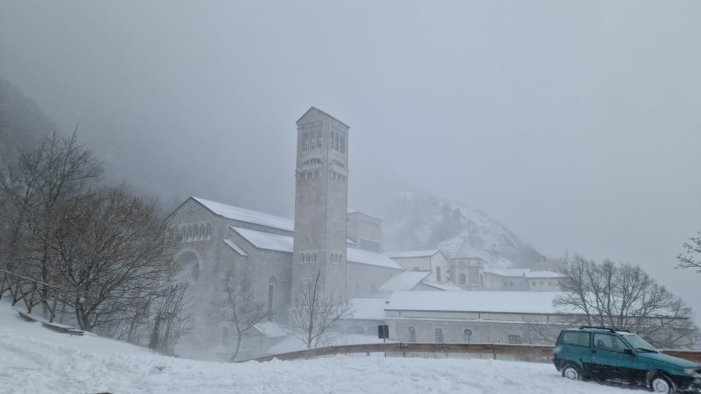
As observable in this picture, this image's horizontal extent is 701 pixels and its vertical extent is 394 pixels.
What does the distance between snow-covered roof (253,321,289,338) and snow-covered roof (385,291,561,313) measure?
1086 centimetres

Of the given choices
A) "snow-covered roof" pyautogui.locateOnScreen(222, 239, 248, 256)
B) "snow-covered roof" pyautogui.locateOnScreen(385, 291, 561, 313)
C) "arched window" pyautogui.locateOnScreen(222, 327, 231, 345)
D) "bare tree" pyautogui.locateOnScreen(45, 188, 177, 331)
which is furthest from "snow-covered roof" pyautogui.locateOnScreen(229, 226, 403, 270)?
"bare tree" pyautogui.locateOnScreen(45, 188, 177, 331)

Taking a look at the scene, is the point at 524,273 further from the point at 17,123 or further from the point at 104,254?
the point at 17,123

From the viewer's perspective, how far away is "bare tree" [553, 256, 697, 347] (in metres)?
28.5

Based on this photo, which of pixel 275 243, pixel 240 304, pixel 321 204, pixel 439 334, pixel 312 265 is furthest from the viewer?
pixel 275 243

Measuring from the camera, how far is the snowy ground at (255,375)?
8.84 m

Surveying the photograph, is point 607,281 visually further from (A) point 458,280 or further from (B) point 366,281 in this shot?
(A) point 458,280

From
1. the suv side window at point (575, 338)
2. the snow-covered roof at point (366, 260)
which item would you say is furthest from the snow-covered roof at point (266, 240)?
the suv side window at point (575, 338)

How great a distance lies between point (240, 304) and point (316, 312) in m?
7.74

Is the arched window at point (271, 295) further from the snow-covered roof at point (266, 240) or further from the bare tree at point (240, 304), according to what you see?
the snow-covered roof at point (266, 240)

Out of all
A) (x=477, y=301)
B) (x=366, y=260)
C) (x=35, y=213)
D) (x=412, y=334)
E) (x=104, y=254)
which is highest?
(x=366, y=260)

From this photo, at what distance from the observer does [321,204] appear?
145 feet

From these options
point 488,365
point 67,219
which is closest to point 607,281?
point 488,365

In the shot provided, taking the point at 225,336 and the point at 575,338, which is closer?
the point at 575,338

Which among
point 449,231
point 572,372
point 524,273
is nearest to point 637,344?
point 572,372
